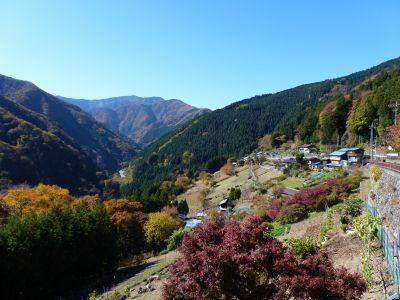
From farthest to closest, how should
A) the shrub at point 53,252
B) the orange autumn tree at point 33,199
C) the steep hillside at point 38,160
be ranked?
the steep hillside at point 38,160
the orange autumn tree at point 33,199
the shrub at point 53,252

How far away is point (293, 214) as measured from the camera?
26453 millimetres

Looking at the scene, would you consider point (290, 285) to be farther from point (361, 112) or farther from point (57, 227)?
point (361, 112)

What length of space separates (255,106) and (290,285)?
192594mm

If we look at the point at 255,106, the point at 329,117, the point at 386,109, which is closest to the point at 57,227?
the point at 386,109

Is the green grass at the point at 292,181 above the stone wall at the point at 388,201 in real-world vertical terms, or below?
below

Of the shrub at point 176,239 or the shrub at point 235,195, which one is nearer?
the shrub at point 176,239

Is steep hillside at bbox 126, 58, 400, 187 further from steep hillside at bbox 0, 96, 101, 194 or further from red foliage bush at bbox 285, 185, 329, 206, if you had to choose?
red foliage bush at bbox 285, 185, 329, 206

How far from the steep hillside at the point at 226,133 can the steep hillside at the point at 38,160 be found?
70.9ft

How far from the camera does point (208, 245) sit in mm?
9172

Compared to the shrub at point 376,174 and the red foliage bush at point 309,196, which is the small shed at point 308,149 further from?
the shrub at point 376,174

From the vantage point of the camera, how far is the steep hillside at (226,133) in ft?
503

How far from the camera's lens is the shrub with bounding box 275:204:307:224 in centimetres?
2630

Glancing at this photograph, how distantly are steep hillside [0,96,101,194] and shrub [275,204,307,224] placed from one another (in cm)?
9604

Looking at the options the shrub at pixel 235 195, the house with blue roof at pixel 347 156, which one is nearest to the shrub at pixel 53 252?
the shrub at pixel 235 195
